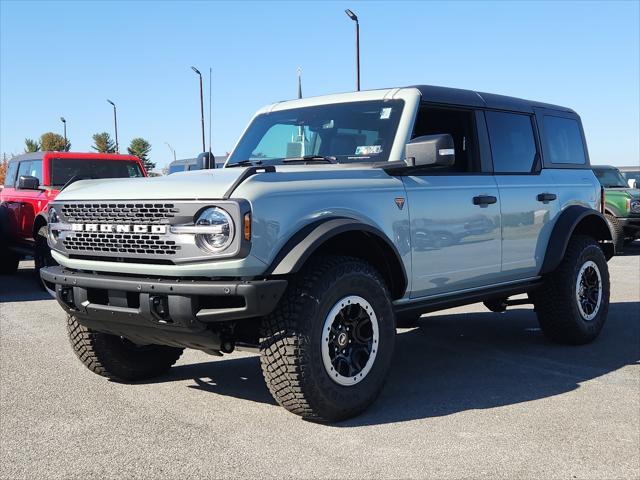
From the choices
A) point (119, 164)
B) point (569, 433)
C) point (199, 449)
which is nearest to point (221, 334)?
point (199, 449)

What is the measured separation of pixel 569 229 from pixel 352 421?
9.20 ft

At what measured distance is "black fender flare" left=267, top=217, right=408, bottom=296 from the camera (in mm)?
3850

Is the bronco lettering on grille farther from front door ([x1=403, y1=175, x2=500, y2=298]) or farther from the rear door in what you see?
the rear door

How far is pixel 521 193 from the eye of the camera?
18.8 feet

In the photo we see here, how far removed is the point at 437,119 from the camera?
5.38 metres

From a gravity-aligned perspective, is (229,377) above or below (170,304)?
below

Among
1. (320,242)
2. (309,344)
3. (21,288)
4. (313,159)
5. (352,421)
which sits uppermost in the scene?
(313,159)

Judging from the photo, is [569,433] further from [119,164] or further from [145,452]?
[119,164]

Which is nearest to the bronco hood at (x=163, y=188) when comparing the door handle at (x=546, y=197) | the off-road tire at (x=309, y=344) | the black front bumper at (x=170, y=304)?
the black front bumper at (x=170, y=304)

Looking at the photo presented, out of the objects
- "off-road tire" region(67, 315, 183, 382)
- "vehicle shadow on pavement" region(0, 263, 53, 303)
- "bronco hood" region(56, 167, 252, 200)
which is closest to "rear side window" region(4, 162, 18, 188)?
"vehicle shadow on pavement" region(0, 263, 53, 303)

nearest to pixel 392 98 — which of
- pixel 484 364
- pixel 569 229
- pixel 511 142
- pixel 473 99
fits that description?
pixel 473 99

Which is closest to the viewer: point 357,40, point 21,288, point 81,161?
point 21,288

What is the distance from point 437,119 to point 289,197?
6.00ft

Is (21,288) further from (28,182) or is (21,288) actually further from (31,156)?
(31,156)
